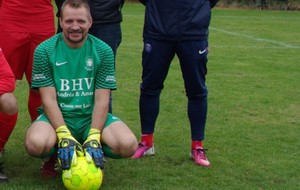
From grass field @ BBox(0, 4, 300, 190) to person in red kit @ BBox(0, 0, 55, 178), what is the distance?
0.61 metres

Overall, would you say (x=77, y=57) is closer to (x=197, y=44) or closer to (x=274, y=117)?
(x=197, y=44)

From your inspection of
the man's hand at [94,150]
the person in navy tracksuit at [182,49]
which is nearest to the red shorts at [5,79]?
the man's hand at [94,150]

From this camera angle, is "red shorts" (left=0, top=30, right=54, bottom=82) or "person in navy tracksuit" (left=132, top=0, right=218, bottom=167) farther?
"person in navy tracksuit" (left=132, top=0, right=218, bottom=167)

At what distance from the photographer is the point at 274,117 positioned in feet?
22.1

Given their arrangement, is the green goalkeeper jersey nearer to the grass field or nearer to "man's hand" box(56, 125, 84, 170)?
"man's hand" box(56, 125, 84, 170)

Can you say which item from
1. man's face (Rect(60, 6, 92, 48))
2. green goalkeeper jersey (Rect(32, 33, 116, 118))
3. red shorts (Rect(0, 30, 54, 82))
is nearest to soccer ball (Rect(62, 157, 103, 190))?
green goalkeeper jersey (Rect(32, 33, 116, 118))

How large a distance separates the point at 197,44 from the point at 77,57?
1.05 m

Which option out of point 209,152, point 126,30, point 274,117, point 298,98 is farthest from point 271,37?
point 209,152

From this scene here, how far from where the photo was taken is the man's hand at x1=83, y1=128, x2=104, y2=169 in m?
3.95

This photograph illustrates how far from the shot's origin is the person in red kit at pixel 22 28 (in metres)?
4.46

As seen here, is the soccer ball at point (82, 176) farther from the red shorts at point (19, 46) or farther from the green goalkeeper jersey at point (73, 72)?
the red shorts at point (19, 46)

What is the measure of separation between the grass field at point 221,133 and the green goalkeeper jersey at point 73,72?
0.61m

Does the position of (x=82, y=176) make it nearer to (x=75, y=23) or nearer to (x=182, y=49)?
(x=75, y=23)

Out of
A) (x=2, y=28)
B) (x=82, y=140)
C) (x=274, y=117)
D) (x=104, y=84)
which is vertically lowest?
(x=274, y=117)
